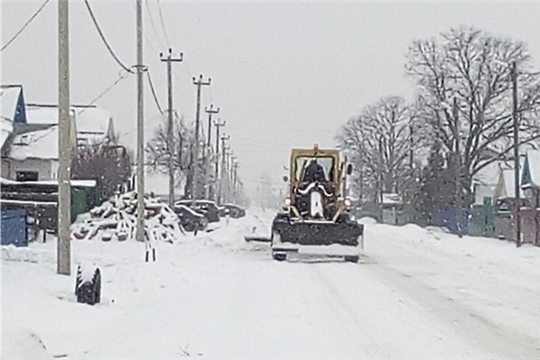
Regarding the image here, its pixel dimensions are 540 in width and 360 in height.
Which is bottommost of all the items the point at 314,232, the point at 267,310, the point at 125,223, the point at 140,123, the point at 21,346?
the point at 267,310

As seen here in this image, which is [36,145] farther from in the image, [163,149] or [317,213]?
[163,149]

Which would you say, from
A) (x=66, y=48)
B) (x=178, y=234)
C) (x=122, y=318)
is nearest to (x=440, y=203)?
(x=178, y=234)

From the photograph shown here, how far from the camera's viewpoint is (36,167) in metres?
55.4

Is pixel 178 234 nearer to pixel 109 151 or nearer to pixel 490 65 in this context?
pixel 109 151

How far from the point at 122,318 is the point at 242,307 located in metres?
2.20

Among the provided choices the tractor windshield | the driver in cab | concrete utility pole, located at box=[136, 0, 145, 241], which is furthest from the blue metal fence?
the driver in cab

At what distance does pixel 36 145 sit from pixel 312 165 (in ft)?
95.9

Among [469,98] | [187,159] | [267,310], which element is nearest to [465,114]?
[469,98]

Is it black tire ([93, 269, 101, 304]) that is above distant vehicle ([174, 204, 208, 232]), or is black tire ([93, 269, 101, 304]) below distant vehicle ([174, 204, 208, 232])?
below

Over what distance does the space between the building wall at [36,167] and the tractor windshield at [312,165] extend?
2777cm

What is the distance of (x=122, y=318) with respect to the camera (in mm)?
13625

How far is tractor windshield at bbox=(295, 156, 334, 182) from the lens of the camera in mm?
28984

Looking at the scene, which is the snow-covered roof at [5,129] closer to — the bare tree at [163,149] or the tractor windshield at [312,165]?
the tractor windshield at [312,165]

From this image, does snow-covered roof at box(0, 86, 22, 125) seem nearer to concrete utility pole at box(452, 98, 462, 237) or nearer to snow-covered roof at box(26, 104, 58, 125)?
snow-covered roof at box(26, 104, 58, 125)
